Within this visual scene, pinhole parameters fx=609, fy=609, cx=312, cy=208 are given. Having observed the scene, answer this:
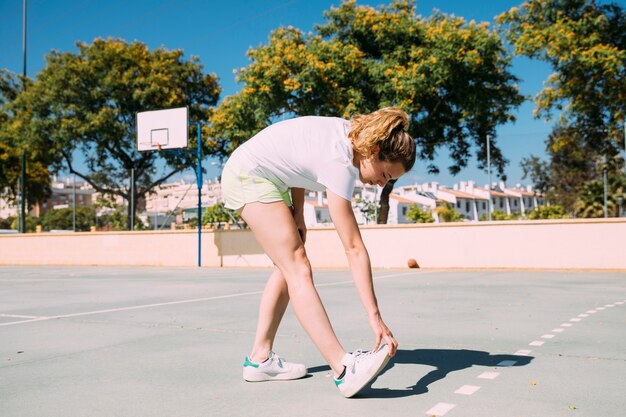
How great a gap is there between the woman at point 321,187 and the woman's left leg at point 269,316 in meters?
0.01

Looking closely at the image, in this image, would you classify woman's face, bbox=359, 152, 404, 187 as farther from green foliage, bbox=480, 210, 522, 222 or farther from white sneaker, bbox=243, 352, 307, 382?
green foliage, bbox=480, 210, 522, 222

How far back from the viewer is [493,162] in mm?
15422

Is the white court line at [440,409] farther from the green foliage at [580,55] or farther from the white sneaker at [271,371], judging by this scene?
the green foliage at [580,55]

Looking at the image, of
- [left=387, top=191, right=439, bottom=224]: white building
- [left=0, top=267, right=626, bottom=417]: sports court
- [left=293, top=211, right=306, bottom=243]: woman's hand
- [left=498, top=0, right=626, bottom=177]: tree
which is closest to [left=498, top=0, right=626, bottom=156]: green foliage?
[left=498, top=0, right=626, bottom=177]: tree

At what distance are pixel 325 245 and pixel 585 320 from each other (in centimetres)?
1241

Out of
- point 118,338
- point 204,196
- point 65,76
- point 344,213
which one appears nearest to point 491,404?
point 344,213

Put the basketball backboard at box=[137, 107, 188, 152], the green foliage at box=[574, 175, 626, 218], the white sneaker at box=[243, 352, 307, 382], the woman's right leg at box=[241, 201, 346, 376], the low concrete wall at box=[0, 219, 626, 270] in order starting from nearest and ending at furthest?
the woman's right leg at box=[241, 201, 346, 376] < the white sneaker at box=[243, 352, 307, 382] < the low concrete wall at box=[0, 219, 626, 270] < the green foliage at box=[574, 175, 626, 218] < the basketball backboard at box=[137, 107, 188, 152]

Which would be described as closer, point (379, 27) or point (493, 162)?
point (493, 162)

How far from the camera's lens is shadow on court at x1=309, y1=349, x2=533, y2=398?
299 cm

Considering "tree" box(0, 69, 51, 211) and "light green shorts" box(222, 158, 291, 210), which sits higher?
"tree" box(0, 69, 51, 211)

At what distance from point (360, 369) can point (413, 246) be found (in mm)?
13687

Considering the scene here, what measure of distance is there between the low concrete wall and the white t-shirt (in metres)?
12.5

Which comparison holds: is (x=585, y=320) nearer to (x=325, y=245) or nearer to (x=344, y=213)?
(x=344, y=213)

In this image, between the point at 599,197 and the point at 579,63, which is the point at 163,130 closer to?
the point at 579,63
